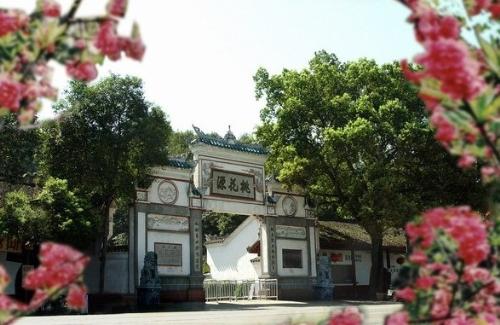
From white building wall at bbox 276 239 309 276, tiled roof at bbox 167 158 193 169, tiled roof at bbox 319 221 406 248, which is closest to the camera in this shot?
tiled roof at bbox 167 158 193 169

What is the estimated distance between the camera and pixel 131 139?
1875cm

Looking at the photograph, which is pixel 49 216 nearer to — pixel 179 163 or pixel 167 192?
pixel 167 192

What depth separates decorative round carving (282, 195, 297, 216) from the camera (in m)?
24.8

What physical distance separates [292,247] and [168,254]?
593 cm

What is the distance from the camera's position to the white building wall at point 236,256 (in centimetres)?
2883

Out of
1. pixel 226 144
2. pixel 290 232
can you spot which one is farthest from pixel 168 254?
pixel 290 232

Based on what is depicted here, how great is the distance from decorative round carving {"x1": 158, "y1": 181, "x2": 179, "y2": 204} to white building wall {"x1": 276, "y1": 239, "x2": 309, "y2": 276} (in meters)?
5.14

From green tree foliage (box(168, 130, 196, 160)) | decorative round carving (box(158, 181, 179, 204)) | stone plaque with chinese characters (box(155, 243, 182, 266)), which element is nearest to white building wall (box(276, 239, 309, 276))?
stone plaque with chinese characters (box(155, 243, 182, 266))

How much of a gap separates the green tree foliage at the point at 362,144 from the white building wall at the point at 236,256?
5783 millimetres

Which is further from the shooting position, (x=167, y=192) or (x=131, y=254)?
(x=167, y=192)

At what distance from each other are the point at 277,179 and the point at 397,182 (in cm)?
518

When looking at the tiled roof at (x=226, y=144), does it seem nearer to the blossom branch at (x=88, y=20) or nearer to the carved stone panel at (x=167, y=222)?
the carved stone panel at (x=167, y=222)

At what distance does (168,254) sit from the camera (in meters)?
20.8

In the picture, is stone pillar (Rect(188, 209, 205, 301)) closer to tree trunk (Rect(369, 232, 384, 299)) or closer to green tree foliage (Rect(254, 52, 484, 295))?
green tree foliage (Rect(254, 52, 484, 295))
